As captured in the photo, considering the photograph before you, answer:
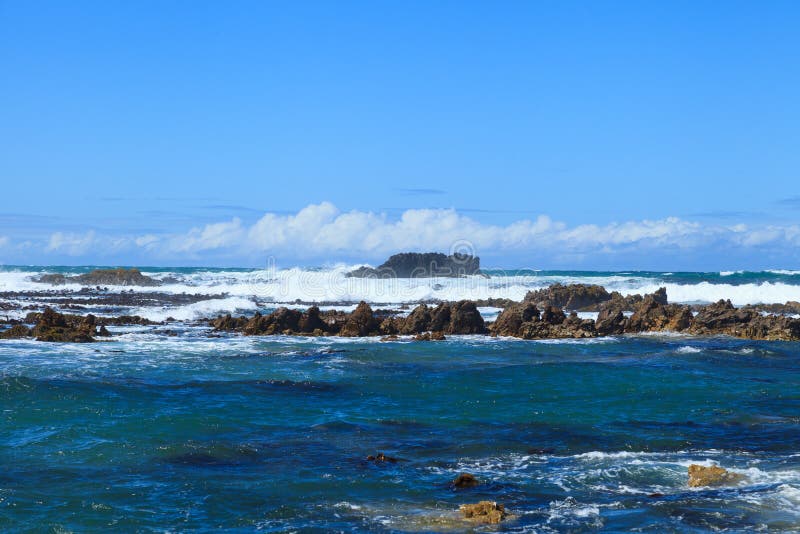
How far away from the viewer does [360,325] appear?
93.4 ft

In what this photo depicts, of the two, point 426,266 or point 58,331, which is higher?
point 426,266

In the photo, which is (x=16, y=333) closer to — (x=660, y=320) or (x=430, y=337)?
(x=430, y=337)

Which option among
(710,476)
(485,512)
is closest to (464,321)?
(710,476)

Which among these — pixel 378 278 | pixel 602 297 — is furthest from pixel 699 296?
pixel 378 278

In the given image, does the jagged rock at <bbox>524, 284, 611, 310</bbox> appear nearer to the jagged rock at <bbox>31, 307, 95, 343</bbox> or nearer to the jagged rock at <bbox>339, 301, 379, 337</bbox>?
the jagged rock at <bbox>339, 301, 379, 337</bbox>

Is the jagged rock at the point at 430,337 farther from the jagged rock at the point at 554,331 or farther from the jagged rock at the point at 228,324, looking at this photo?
the jagged rock at the point at 228,324

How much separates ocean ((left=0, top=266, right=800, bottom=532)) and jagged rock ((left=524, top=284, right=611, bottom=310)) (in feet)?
55.2

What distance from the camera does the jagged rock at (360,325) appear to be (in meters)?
28.2

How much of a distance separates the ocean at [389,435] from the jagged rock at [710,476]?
15 cm

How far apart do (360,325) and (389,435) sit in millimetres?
15097

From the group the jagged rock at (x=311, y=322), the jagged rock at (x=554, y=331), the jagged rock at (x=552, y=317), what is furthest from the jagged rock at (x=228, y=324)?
the jagged rock at (x=552, y=317)

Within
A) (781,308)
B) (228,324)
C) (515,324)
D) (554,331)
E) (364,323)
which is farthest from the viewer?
(781,308)

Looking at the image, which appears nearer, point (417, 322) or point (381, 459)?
point (381, 459)

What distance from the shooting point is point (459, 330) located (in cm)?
2886
